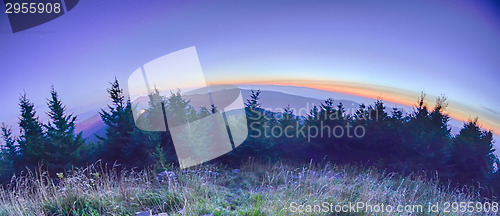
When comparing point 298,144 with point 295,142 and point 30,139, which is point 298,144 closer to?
point 295,142

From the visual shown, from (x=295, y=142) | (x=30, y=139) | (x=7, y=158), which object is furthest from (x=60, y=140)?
(x=295, y=142)

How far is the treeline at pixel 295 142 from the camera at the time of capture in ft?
38.3

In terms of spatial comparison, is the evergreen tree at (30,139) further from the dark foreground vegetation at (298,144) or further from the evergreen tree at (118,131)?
the evergreen tree at (118,131)

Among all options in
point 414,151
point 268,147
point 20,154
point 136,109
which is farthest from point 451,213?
point 20,154

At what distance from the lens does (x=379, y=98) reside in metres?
14.7

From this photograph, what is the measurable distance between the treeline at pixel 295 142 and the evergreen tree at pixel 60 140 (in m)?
0.05

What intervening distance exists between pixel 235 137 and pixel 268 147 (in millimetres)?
1863

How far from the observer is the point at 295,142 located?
1293 centimetres

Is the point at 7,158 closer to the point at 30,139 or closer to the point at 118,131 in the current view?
the point at 30,139

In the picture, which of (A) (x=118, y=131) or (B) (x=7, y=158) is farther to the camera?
(B) (x=7, y=158)

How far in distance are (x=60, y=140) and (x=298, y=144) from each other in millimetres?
14611

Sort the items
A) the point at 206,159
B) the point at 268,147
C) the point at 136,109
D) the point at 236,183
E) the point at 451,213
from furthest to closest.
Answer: the point at 136,109 < the point at 268,147 < the point at 206,159 < the point at 236,183 < the point at 451,213

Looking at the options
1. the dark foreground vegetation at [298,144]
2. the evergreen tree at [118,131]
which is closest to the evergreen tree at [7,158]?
the dark foreground vegetation at [298,144]

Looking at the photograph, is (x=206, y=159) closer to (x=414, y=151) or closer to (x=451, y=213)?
(x=451, y=213)
